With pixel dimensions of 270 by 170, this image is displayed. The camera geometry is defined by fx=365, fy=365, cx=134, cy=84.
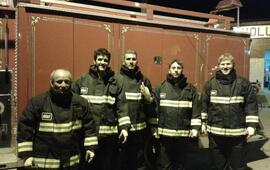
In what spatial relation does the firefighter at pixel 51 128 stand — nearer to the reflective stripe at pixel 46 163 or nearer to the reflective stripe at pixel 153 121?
the reflective stripe at pixel 46 163

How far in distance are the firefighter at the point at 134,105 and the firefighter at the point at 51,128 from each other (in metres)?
1.20

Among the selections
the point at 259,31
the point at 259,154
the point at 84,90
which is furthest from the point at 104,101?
the point at 259,31

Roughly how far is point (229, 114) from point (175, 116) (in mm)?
612

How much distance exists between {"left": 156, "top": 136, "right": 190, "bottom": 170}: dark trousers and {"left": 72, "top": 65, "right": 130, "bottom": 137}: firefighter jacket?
0.67m

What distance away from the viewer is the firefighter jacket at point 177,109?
13.8 feet

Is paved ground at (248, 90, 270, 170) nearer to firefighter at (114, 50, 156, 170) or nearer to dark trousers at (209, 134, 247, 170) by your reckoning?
dark trousers at (209, 134, 247, 170)

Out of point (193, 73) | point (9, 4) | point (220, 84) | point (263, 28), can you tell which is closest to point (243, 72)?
point (193, 73)

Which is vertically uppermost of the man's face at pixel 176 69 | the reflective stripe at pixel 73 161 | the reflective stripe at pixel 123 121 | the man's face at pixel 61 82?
the man's face at pixel 176 69

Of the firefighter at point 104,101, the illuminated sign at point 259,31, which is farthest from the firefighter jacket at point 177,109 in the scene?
the illuminated sign at point 259,31

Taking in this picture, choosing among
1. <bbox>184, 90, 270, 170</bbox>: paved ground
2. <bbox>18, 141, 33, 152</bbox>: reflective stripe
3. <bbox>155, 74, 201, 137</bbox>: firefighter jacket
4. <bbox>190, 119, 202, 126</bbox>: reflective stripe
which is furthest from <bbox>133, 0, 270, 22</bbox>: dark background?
<bbox>18, 141, 33, 152</bbox>: reflective stripe

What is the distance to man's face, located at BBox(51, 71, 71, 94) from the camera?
294 cm

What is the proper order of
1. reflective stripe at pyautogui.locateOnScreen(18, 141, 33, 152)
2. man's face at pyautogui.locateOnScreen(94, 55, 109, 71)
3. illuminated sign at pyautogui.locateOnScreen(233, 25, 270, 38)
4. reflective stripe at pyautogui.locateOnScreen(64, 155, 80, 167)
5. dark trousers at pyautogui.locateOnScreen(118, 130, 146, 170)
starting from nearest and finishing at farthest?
reflective stripe at pyautogui.locateOnScreen(18, 141, 33, 152) → reflective stripe at pyautogui.locateOnScreen(64, 155, 80, 167) → man's face at pyautogui.locateOnScreen(94, 55, 109, 71) → dark trousers at pyautogui.locateOnScreen(118, 130, 146, 170) → illuminated sign at pyautogui.locateOnScreen(233, 25, 270, 38)

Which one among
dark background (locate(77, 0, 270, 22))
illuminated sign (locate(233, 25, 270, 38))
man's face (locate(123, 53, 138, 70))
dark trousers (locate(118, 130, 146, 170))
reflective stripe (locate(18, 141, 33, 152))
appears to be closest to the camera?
reflective stripe (locate(18, 141, 33, 152))

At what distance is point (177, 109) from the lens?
4195 millimetres
